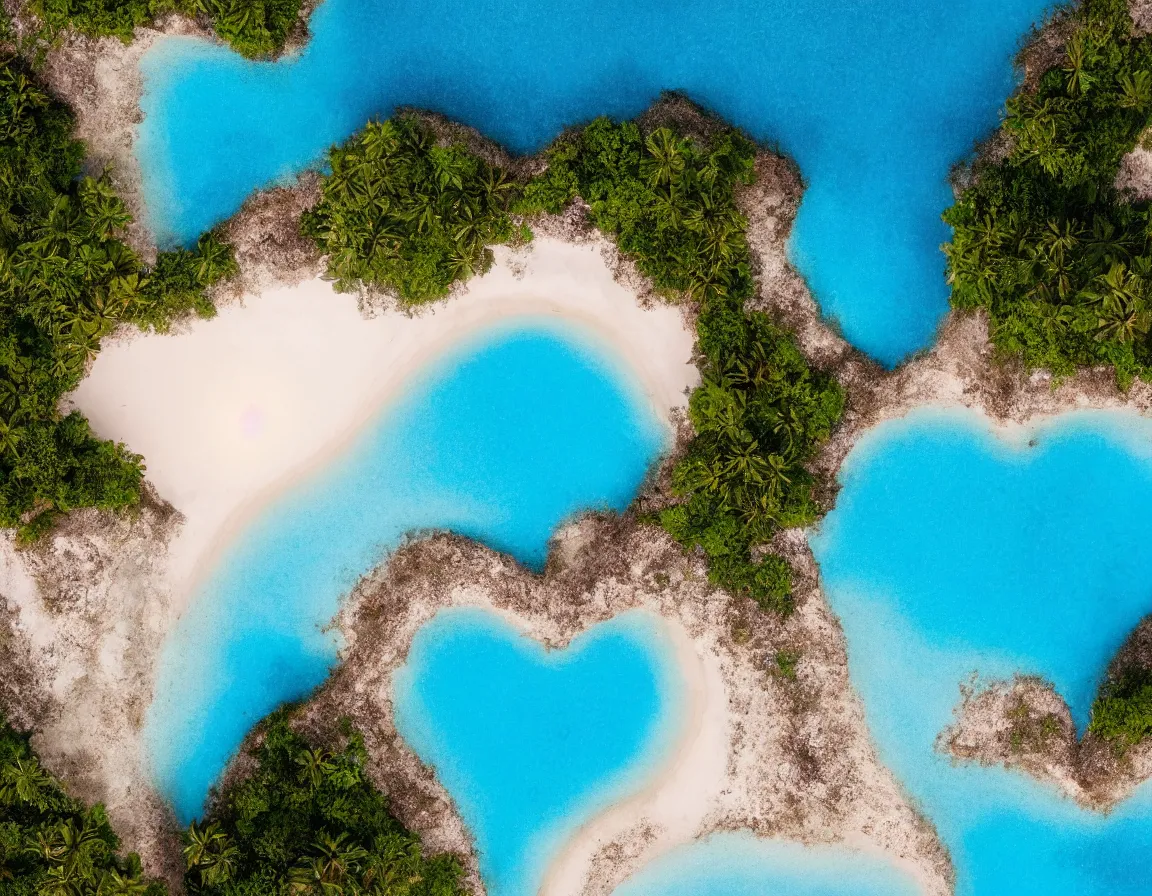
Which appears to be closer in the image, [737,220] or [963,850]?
[737,220]

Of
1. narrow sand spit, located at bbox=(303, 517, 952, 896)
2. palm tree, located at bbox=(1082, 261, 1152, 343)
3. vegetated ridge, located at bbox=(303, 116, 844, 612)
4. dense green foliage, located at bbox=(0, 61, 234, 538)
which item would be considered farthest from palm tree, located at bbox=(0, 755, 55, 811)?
palm tree, located at bbox=(1082, 261, 1152, 343)

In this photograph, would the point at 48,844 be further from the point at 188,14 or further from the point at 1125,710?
the point at 1125,710

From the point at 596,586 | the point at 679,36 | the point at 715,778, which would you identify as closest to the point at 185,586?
the point at 596,586

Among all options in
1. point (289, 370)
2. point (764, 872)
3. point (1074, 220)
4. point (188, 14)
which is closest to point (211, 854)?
point (289, 370)

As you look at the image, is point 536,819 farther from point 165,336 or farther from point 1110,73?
point 1110,73

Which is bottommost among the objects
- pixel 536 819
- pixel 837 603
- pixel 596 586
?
pixel 536 819

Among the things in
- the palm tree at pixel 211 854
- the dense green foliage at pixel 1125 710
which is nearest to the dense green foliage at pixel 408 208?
the palm tree at pixel 211 854
